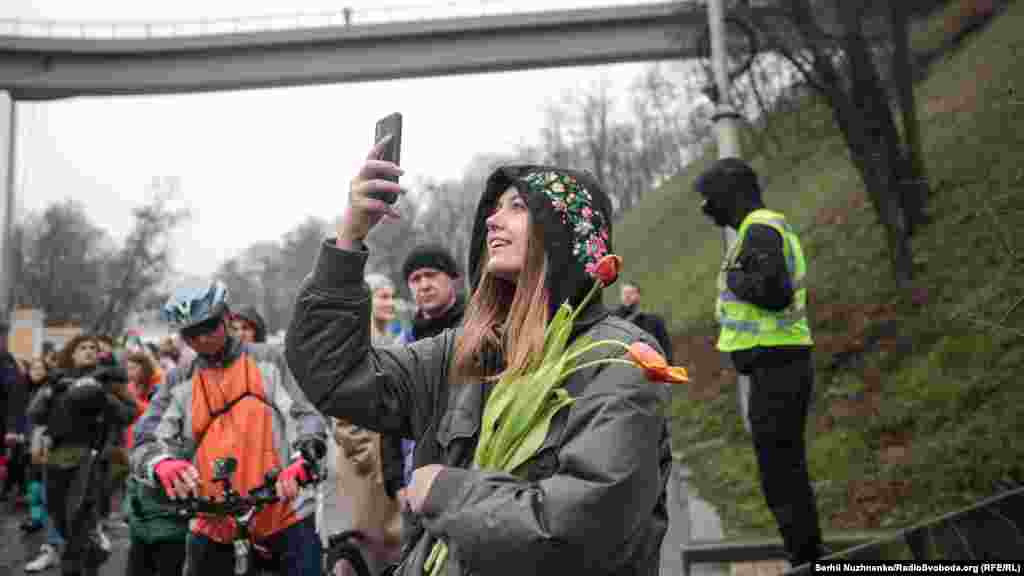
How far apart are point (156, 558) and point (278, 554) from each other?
4.34 ft

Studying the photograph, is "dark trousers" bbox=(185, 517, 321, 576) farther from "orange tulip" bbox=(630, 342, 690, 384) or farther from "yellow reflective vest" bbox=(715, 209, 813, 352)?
"orange tulip" bbox=(630, 342, 690, 384)

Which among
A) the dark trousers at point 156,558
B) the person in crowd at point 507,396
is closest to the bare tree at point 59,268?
the dark trousers at point 156,558

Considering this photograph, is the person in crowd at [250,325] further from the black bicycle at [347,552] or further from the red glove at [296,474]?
the red glove at [296,474]

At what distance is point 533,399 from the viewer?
186 centimetres

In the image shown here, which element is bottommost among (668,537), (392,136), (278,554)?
(668,537)

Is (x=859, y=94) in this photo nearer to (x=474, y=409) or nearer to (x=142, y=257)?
(x=474, y=409)

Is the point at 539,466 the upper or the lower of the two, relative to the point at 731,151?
lower

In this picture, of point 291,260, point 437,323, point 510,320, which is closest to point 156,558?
point 437,323

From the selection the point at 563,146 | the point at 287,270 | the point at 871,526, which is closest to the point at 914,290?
the point at 871,526

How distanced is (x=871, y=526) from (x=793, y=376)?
1.94 m

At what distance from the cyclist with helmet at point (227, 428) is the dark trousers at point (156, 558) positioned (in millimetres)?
939

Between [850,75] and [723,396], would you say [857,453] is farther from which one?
[850,75]

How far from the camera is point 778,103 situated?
1577 centimetres

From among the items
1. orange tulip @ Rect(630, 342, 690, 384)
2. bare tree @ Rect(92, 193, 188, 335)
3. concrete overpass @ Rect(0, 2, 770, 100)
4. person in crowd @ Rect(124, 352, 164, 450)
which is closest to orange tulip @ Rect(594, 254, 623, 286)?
orange tulip @ Rect(630, 342, 690, 384)
